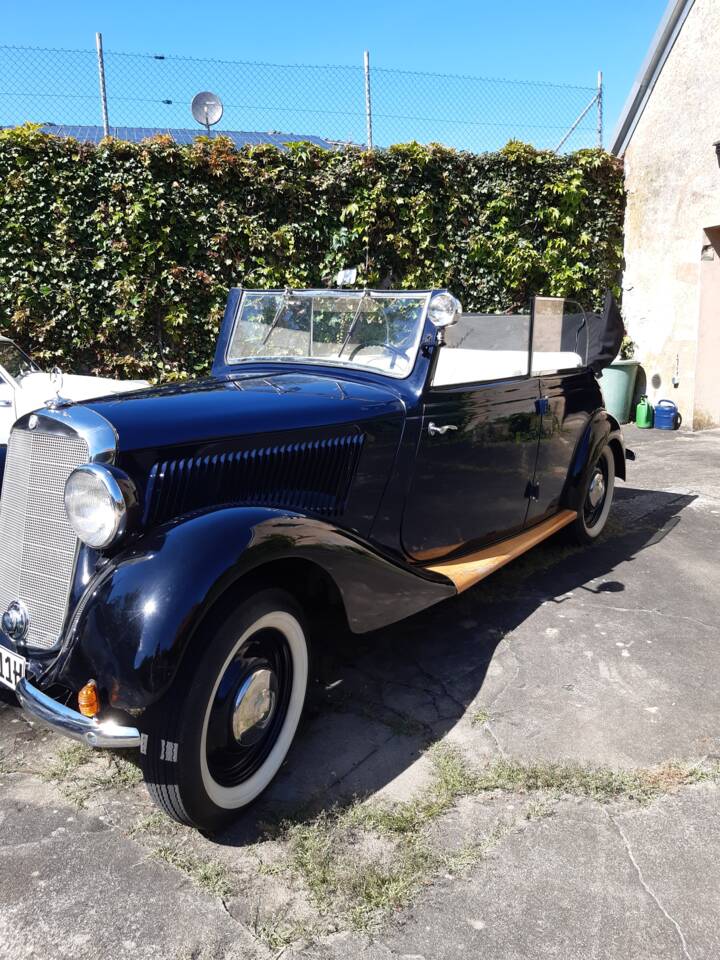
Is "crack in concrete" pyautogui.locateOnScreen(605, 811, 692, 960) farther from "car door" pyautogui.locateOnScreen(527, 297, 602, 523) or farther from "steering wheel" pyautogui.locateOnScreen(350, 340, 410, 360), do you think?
"car door" pyautogui.locateOnScreen(527, 297, 602, 523)

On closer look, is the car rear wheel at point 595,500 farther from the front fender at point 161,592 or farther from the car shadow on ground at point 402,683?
the front fender at point 161,592

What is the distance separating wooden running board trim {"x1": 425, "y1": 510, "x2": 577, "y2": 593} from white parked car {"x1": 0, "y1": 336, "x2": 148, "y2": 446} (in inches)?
135

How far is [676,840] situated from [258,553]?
148 cm

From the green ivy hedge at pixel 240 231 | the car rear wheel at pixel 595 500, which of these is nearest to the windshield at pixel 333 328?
the car rear wheel at pixel 595 500

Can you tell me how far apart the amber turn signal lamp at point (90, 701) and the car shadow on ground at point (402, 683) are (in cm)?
56

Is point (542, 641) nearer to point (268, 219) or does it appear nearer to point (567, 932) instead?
point (567, 932)

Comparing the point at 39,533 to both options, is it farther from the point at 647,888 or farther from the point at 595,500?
the point at 595,500

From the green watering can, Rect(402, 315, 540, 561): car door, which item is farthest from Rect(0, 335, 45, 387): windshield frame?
the green watering can

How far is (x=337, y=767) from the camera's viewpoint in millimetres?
2510

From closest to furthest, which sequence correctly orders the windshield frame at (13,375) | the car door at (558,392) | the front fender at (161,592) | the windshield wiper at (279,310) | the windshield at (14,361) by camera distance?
the front fender at (161,592), the windshield wiper at (279,310), the car door at (558,392), the windshield frame at (13,375), the windshield at (14,361)

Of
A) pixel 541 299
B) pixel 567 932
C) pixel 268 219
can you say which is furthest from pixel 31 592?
pixel 268 219

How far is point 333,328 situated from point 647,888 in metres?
2.58

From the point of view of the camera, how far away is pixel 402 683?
10.0ft

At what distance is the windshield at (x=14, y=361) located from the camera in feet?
20.8
